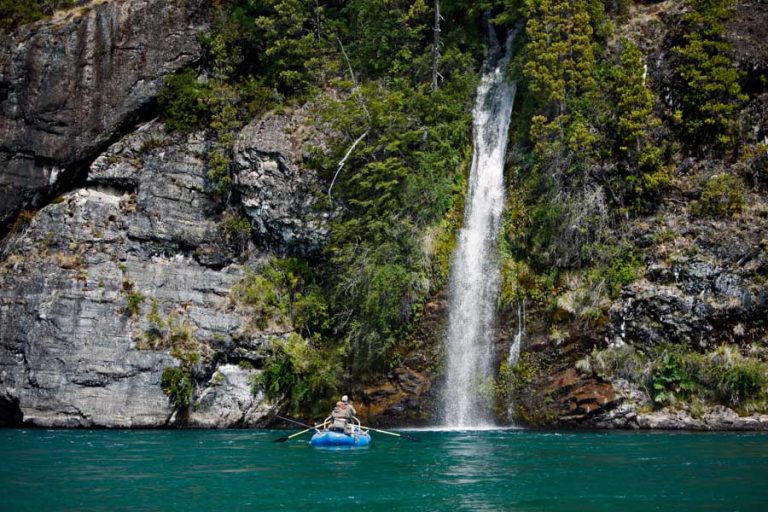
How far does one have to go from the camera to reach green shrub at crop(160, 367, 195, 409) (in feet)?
83.3

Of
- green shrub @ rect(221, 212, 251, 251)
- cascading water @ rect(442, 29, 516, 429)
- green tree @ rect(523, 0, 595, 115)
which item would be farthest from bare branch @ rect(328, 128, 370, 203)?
green tree @ rect(523, 0, 595, 115)

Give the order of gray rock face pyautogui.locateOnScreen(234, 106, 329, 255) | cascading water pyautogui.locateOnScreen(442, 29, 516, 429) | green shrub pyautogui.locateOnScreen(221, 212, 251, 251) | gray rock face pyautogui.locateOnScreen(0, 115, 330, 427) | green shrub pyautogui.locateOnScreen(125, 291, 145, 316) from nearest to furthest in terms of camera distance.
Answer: cascading water pyautogui.locateOnScreen(442, 29, 516, 429) → gray rock face pyautogui.locateOnScreen(0, 115, 330, 427) → green shrub pyautogui.locateOnScreen(125, 291, 145, 316) → gray rock face pyautogui.locateOnScreen(234, 106, 329, 255) → green shrub pyautogui.locateOnScreen(221, 212, 251, 251)

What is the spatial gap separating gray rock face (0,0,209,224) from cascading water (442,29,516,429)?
12602 millimetres

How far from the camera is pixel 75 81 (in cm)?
3102

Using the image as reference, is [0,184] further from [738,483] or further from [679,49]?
[738,483]

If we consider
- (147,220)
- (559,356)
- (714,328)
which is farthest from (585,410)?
(147,220)

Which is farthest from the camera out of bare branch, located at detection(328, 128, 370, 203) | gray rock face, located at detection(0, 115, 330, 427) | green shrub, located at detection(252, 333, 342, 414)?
bare branch, located at detection(328, 128, 370, 203)

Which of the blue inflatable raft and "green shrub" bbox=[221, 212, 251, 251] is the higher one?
"green shrub" bbox=[221, 212, 251, 251]

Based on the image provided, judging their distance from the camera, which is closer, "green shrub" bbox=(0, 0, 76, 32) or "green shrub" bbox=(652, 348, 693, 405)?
"green shrub" bbox=(652, 348, 693, 405)

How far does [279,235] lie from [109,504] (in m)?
17.1

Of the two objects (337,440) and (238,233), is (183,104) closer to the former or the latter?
(238,233)

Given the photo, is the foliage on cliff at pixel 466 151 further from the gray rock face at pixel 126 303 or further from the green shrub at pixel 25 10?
the green shrub at pixel 25 10

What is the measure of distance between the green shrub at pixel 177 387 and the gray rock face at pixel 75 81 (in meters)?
9.97

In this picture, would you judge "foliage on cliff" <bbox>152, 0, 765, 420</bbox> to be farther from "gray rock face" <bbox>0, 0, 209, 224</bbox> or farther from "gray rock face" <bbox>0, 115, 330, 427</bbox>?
"gray rock face" <bbox>0, 0, 209, 224</bbox>
